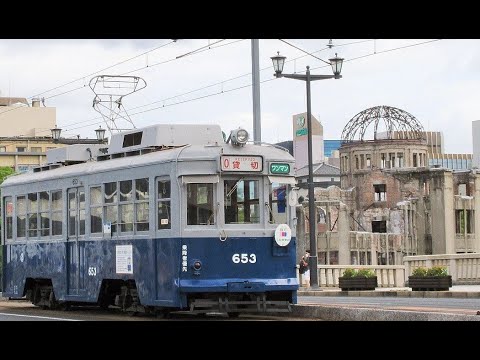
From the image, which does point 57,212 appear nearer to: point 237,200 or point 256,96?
point 237,200

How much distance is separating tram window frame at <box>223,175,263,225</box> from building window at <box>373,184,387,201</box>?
69.6 meters

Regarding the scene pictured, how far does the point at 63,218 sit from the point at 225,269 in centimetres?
524

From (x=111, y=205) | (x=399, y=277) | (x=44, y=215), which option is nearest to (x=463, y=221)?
(x=399, y=277)

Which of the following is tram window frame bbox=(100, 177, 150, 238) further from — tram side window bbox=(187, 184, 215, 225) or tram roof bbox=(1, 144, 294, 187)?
tram side window bbox=(187, 184, 215, 225)

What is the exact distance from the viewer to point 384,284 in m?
46.0

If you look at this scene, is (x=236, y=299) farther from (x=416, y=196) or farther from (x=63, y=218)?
(x=416, y=196)

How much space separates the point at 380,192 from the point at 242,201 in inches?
2779

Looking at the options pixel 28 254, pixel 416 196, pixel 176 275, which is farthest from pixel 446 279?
pixel 416 196

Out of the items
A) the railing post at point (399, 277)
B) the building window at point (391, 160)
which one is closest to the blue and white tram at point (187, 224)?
the railing post at point (399, 277)

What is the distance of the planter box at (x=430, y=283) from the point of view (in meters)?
35.7

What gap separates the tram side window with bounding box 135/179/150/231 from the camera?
22.3 m

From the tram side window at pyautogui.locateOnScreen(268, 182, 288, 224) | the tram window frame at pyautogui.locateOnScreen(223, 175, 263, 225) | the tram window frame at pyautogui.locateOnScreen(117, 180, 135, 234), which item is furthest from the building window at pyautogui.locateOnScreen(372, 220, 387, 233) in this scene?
the tram window frame at pyautogui.locateOnScreen(223, 175, 263, 225)

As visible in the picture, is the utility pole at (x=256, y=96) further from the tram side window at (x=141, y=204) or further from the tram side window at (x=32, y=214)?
the tram side window at (x=141, y=204)
